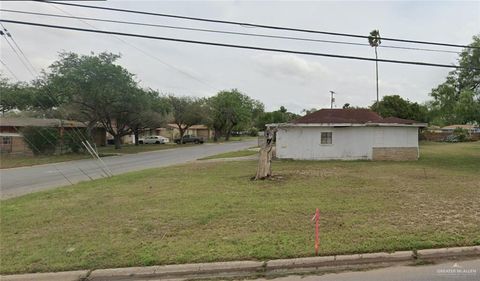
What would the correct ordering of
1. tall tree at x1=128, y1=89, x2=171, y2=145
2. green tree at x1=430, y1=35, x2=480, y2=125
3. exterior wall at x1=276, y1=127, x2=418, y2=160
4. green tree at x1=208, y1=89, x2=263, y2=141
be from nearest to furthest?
green tree at x1=430, y1=35, x2=480, y2=125, exterior wall at x1=276, y1=127, x2=418, y2=160, tall tree at x1=128, y1=89, x2=171, y2=145, green tree at x1=208, y1=89, x2=263, y2=141

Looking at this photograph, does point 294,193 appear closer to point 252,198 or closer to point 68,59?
point 252,198

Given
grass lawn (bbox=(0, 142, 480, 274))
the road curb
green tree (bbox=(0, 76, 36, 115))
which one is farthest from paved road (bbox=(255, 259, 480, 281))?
green tree (bbox=(0, 76, 36, 115))

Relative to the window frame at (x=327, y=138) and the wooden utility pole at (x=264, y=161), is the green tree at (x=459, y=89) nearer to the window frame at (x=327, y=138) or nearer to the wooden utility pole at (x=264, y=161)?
the window frame at (x=327, y=138)

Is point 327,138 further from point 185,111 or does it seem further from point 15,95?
point 15,95

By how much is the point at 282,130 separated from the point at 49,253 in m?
18.5

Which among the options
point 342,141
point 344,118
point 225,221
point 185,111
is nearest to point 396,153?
point 342,141

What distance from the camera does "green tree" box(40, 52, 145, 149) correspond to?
30.0 m

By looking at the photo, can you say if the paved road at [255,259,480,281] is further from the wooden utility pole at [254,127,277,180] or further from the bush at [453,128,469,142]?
the bush at [453,128,469,142]

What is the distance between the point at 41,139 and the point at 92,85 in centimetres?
729

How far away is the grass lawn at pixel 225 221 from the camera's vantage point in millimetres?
5598

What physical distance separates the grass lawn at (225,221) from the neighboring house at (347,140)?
981cm

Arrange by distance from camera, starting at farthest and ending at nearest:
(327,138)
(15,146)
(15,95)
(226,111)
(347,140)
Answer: (226,111)
(15,95)
(15,146)
(327,138)
(347,140)

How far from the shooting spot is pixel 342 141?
74.3ft

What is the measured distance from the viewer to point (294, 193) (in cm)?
1037
